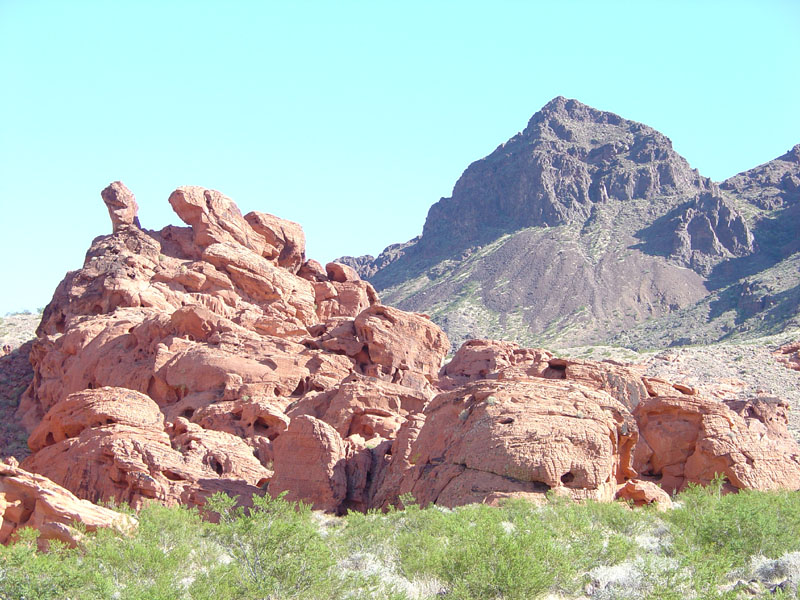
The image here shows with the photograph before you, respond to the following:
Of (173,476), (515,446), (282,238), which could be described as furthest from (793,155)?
(173,476)

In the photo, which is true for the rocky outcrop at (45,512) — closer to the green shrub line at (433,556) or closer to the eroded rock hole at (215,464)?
the green shrub line at (433,556)

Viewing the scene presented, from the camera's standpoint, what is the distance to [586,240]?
464 feet

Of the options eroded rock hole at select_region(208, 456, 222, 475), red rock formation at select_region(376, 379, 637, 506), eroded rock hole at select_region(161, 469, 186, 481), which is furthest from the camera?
eroded rock hole at select_region(208, 456, 222, 475)

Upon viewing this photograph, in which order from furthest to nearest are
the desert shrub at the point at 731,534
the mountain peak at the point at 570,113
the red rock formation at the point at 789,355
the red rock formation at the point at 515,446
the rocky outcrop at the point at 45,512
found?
1. the mountain peak at the point at 570,113
2. the red rock formation at the point at 789,355
3. the red rock formation at the point at 515,446
4. the rocky outcrop at the point at 45,512
5. the desert shrub at the point at 731,534

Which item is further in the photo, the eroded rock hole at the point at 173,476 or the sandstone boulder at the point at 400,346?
the sandstone boulder at the point at 400,346

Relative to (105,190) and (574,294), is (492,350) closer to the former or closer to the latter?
(105,190)

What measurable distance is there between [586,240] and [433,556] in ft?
417

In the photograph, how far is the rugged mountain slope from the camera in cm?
11825

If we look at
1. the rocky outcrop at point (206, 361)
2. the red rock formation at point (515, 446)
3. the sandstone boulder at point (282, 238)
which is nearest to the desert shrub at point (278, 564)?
the red rock formation at point (515, 446)

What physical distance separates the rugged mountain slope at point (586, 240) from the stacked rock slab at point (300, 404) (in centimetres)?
5568

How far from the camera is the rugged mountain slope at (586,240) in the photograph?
11825cm

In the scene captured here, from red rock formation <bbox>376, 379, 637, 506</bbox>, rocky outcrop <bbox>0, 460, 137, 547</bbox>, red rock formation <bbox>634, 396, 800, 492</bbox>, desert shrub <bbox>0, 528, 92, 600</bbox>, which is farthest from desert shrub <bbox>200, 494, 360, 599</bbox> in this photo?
red rock formation <bbox>634, 396, 800, 492</bbox>

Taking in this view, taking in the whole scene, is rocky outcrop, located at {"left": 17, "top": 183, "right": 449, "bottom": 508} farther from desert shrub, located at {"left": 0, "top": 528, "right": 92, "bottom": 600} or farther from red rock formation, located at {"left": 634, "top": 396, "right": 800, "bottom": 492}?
desert shrub, located at {"left": 0, "top": 528, "right": 92, "bottom": 600}

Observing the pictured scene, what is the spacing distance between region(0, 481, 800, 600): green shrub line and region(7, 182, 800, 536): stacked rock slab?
142 inches
